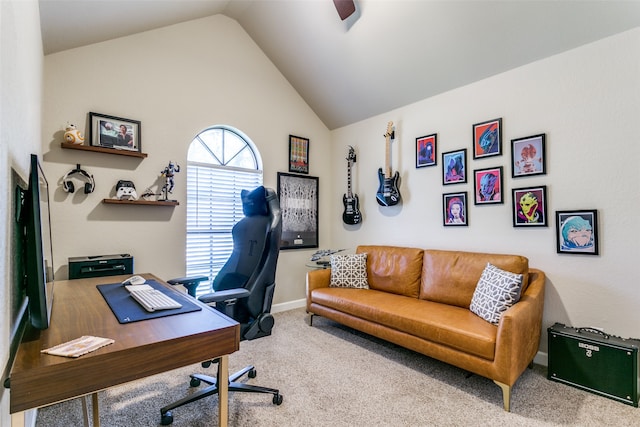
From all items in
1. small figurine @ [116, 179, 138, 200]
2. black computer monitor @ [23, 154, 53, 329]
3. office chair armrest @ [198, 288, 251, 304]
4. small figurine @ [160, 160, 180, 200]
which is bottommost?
office chair armrest @ [198, 288, 251, 304]

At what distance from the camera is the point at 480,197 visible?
2.92 meters

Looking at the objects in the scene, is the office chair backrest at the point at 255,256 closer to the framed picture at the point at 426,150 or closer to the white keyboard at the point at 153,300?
the white keyboard at the point at 153,300

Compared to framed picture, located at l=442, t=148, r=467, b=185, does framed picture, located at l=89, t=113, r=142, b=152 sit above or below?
above

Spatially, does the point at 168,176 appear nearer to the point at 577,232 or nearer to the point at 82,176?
the point at 82,176

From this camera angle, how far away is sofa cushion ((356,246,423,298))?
10.2ft

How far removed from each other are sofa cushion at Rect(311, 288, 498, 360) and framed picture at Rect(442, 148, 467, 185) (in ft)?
4.07

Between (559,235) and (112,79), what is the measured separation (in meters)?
4.06

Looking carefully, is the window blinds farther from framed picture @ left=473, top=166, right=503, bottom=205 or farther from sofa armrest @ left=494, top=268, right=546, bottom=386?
sofa armrest @ left=494, top=268, right=546, bottom=386

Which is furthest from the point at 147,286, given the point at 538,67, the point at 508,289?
the point at 538,67

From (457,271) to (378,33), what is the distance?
2.39 m

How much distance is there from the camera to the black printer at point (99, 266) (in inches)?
95.0

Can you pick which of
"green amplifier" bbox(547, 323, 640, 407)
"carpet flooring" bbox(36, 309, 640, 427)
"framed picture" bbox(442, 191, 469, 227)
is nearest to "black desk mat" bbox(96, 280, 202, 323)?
"carpet flooring" bbox(36, 309, 640, 427)

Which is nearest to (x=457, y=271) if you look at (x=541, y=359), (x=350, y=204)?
(x=541, y=359)

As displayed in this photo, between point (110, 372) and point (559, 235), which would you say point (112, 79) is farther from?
point (559, 235)
